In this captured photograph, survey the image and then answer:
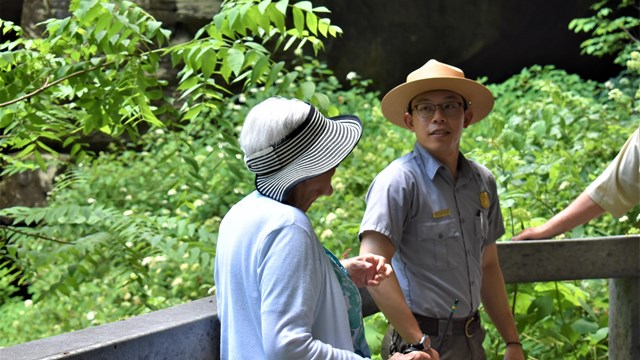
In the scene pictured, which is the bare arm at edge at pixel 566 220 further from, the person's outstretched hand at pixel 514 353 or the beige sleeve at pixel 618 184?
the person's outstretched hand at pixel 514 353

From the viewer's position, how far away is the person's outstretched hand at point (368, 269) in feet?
6.42

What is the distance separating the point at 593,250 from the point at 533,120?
4136 millimetres

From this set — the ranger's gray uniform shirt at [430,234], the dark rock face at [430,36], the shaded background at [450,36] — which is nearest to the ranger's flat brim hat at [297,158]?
the ranger's gray uniform shirt at [430,234]

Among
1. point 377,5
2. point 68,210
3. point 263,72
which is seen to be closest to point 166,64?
point 377,5

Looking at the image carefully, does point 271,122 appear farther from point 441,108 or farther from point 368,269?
point 441,108

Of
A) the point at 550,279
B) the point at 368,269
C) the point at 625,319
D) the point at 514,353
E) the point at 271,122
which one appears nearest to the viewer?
the point at 271,122

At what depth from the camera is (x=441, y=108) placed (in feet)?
8.57

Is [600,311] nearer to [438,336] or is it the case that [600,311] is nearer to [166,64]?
[438,336]

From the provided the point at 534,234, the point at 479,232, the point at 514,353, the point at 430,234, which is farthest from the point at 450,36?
the point at 430,234

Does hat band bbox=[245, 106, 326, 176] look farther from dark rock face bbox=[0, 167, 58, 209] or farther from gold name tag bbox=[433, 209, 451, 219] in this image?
dark rock face bbox=[0, 167, 58, 209]

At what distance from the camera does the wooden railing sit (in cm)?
200

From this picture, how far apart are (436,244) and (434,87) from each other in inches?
19.7

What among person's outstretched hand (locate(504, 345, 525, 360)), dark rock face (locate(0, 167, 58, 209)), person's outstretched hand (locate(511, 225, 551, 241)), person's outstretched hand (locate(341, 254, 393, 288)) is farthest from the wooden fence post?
dark rock face (locate(0, 167, 58, 209))

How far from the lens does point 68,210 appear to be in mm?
3744
